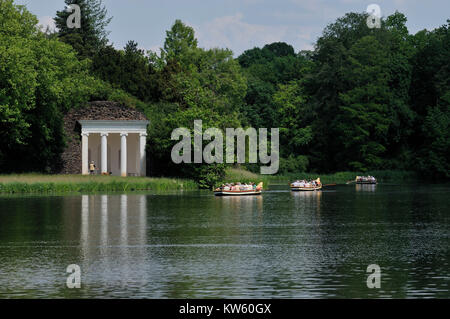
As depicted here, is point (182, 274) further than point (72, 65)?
No

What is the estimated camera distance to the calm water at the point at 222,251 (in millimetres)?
20359

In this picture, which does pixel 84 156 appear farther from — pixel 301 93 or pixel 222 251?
pixel 222 251

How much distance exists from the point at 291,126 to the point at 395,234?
91077 mm

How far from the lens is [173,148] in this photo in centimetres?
8081

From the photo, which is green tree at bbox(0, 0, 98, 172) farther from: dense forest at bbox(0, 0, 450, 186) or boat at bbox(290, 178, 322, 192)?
boat at bbox(290, 178, 322, 192)

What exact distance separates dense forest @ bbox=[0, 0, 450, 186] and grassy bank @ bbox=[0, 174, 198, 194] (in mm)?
6220

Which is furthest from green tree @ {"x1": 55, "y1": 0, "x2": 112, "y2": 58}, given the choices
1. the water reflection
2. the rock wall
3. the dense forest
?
the water reflection

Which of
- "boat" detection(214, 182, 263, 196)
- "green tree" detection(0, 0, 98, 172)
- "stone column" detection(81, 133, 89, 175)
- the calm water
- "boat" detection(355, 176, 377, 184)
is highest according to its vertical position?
"green tree" detection(0, 0, 98, 172)

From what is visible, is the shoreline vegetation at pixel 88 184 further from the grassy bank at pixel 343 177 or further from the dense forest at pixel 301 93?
the grassy bank at pixel 343 177

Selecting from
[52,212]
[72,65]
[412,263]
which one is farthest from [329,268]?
[72,65]

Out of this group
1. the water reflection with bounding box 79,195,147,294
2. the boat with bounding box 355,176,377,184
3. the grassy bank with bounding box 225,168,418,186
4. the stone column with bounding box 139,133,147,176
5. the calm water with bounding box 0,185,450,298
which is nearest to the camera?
the calm water with bounding box 0,185,450,298

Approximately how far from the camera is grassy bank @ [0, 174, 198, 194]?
218ft

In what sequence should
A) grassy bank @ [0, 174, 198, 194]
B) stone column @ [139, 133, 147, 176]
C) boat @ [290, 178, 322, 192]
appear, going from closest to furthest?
grassy bank @ [0, 174, 198, 194] → boat @ [290, 178, 322, 192] → stone column @ [139, 133, 147, 176]
